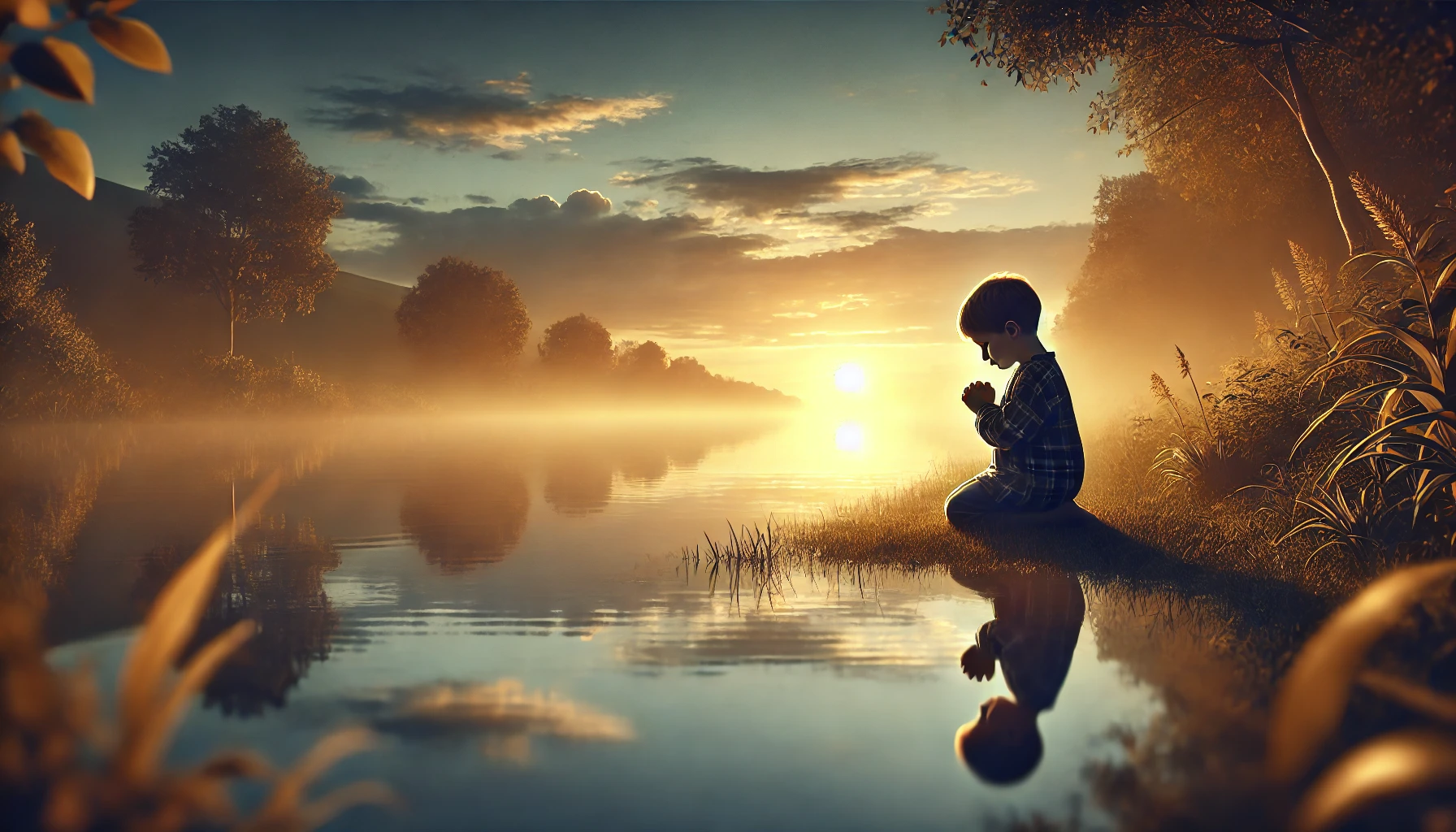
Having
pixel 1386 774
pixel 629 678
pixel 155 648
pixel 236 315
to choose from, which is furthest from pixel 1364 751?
pixel 236 315

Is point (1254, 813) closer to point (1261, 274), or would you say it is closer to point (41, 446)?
point (41, 446)

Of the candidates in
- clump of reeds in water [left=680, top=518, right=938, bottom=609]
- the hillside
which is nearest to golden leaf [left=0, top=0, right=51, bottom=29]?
clump of reeds in water [left=680, top=518, right=938, bottom=609]

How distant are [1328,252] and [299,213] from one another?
4505 cm

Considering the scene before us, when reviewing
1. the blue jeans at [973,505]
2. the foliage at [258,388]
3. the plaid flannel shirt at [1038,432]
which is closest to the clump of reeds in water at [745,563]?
the blue jeans at [973,505]

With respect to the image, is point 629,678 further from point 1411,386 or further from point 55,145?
point 1411,386

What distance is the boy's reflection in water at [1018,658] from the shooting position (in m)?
3.42

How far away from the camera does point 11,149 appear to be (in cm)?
259

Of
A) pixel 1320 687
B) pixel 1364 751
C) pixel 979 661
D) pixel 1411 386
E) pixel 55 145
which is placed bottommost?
pixel 979 661

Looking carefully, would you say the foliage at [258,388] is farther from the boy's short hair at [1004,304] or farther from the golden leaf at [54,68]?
the golden leaf at [54,68]

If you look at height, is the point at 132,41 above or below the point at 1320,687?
above

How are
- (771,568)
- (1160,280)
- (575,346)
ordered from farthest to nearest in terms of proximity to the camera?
1. (575,346)
2. (1160,280)
3. (771,568)

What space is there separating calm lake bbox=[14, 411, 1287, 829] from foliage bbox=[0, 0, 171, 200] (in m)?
2.33

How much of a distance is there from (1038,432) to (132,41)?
6.22 meters

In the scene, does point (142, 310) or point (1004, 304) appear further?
point (142, 310)
